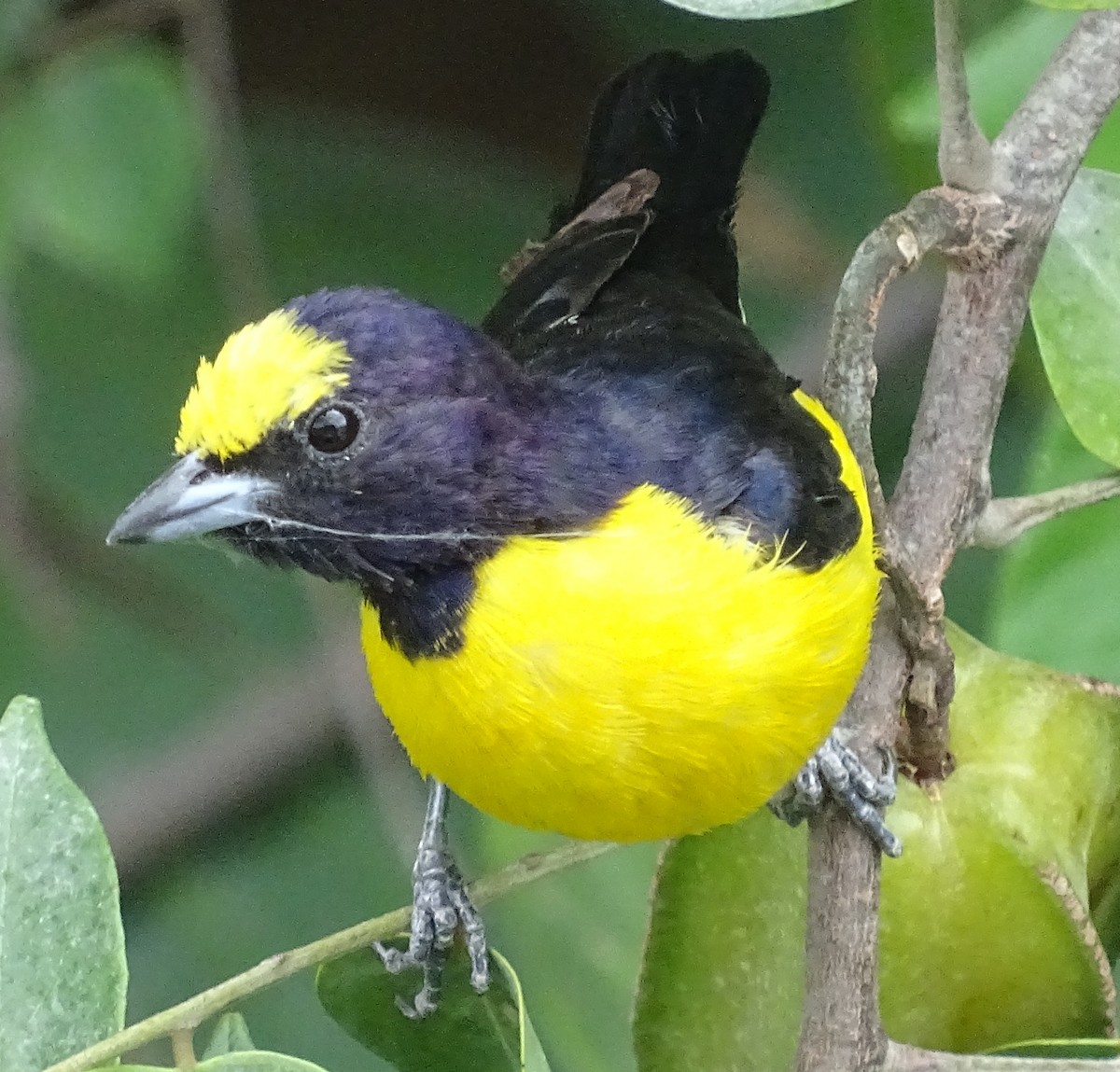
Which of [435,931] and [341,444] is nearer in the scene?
[341,444]

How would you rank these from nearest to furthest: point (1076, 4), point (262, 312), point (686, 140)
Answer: point (1076, 4)
point (686, 140)
point (262, 312)

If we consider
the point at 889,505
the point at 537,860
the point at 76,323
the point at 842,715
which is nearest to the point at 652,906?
the point at 537,860

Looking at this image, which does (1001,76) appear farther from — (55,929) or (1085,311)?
(55,929)

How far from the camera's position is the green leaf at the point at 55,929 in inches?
33.6

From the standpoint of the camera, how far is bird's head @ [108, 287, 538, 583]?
83cm

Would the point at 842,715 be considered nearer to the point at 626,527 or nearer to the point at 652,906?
the point at 652,906

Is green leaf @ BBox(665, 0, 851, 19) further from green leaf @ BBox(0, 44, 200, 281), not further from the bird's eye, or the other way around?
green leaf @ BBox(0, 44, 200, 281)

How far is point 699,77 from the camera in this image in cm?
130

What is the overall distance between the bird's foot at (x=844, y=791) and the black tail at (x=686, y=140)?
1.57ft

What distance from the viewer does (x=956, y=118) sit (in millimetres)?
954

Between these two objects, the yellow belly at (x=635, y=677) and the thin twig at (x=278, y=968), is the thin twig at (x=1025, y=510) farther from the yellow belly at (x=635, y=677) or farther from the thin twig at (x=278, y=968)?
the thin twig at (x=278, y=968)

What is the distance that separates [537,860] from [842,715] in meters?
0.29

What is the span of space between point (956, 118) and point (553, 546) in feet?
1.28

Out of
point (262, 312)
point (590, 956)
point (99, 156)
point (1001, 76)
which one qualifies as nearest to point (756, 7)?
point (1001, 76)
